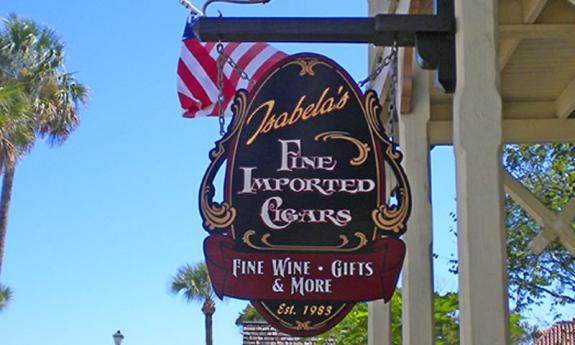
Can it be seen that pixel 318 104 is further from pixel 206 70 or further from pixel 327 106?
pixel 206 70

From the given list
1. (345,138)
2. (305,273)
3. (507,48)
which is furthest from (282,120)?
(507,48)

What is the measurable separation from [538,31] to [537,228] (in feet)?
30.0

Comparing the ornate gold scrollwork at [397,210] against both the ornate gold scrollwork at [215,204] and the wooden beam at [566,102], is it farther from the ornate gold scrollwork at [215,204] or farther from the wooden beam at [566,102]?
the wooden beam at [566,102]

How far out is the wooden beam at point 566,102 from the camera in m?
7.61

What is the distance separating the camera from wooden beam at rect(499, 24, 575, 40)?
20.2 ft

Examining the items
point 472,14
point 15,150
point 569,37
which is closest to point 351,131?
point 472,14

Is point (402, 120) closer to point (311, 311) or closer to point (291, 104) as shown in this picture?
point (291, 104)

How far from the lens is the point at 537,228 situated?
587 inches

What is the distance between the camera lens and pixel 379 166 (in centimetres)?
438

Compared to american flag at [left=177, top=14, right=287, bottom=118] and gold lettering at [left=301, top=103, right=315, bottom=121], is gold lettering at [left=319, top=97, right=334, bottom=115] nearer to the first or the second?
gold lettering at [left=301, top=103, right=315, bottom=121]

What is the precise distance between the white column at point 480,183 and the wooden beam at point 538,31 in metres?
2.22

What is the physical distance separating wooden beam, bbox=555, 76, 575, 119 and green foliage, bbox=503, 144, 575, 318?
22.2 feet

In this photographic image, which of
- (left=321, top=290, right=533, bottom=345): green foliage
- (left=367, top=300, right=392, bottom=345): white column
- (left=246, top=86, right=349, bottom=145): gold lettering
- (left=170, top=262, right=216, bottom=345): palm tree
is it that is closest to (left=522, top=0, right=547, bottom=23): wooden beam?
(left=367, top=300, right=392, bottom=345): white column

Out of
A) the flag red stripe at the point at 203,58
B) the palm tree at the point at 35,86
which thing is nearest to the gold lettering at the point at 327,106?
the flag red stripe at the point at 203,58
